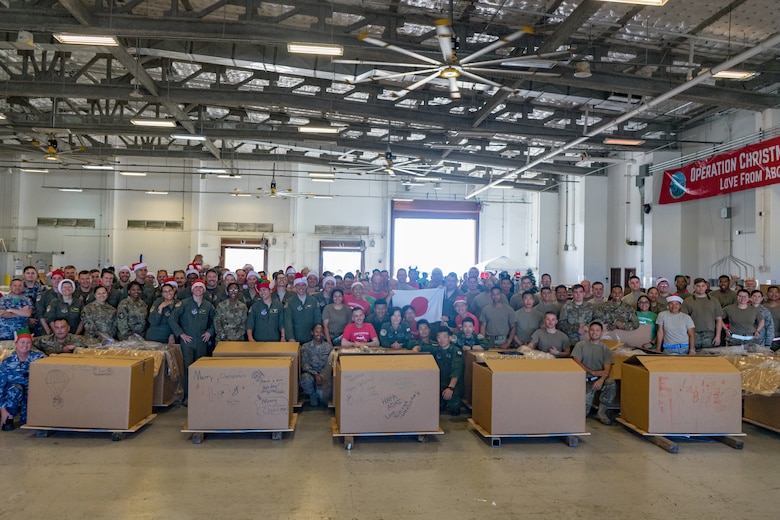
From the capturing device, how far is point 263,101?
407 inches

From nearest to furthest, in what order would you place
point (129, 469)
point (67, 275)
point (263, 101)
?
point (129, 469) < point (67, 275) < point (263, 101)

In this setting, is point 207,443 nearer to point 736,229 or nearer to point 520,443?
point 520,443

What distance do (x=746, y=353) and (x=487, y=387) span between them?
3231mm

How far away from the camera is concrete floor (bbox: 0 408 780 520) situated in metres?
3.66

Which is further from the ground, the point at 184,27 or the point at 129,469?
the point at 184,27

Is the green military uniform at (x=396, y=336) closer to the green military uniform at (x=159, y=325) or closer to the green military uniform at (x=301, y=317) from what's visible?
the green military uniform at (x=301, y=317)

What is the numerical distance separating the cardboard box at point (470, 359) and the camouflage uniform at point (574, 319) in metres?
0.96

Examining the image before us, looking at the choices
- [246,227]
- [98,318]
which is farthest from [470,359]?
[246,227]

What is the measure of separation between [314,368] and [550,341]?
276 centimetres

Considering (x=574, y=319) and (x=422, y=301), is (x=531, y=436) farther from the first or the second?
(x=422, y=301)

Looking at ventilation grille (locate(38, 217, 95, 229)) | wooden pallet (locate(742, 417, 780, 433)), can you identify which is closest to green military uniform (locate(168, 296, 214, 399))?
wooden pallet (locate(742, 417, 780, 433))

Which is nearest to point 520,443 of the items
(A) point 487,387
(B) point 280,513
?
(A) point 487,387

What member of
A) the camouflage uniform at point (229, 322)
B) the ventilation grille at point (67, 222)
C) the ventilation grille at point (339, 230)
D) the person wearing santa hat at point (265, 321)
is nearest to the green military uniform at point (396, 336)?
the person wearing santa hat at point (265, 321)

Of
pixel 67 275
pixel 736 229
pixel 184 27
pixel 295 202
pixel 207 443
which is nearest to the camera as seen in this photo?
pixel 207 443
